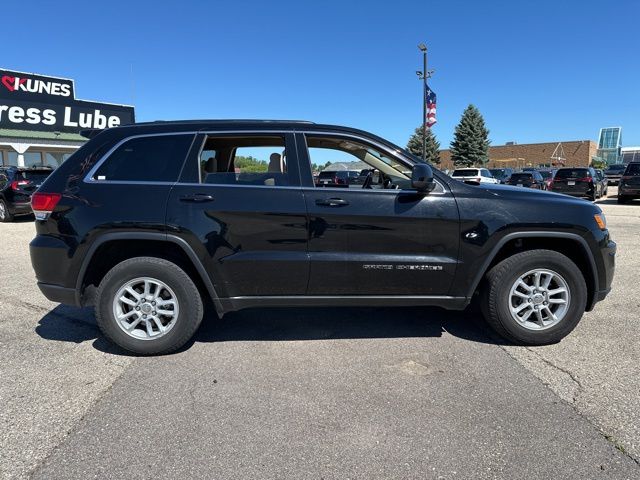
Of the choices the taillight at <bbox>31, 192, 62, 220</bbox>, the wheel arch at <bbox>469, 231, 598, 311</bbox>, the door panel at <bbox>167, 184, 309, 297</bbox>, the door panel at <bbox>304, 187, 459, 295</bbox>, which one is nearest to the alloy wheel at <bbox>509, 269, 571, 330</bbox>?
the wheel arch at <bbox>469, 231, 598, 311</bbox>

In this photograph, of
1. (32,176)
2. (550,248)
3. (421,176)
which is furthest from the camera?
(32,176)

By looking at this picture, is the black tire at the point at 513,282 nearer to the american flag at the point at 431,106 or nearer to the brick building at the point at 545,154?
the american flag at the point at 431,106

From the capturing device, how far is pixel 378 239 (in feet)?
11.7

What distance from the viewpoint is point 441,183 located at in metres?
3.65

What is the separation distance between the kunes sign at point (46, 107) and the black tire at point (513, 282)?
26.6 m

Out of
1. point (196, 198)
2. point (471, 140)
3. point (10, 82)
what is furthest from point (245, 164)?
point (471, 140)

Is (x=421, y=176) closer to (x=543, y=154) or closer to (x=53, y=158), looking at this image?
(x=53, y=158)

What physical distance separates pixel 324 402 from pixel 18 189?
12.9 metres

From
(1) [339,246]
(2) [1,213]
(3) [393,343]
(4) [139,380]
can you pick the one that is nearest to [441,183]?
(1) [339,246]

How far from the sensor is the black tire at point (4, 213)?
12445mm

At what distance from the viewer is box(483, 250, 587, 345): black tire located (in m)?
3.69

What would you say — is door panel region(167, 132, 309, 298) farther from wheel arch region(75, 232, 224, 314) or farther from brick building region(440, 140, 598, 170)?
brick building region(440, 140, 598, 170)

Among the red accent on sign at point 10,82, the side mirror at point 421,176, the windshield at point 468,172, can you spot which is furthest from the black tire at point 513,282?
the red accent on sign at point 10,82

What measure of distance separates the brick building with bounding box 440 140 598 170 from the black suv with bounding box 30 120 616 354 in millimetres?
71973
